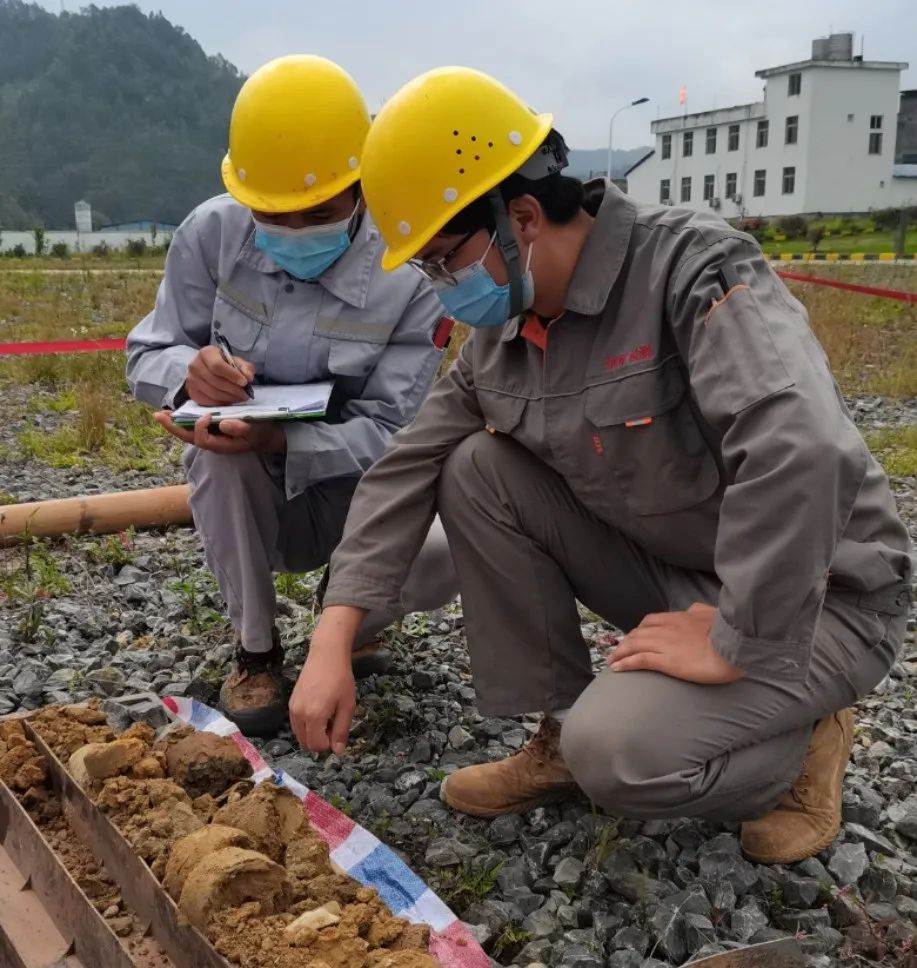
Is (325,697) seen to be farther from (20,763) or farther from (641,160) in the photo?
(641,160)

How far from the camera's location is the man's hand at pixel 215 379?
9.84ft

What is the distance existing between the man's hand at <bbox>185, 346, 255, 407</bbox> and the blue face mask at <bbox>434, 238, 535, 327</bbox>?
0.83m

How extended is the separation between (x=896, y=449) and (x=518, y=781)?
196 inches

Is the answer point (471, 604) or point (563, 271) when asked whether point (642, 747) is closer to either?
point (471, 604)

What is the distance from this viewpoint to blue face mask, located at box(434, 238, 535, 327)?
233 cm

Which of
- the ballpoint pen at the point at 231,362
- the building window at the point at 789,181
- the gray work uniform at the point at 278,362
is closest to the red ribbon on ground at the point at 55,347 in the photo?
the gray work uniform at the point at 278,362

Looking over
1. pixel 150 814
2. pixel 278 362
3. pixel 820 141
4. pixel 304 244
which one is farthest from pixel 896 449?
pixel 820 141

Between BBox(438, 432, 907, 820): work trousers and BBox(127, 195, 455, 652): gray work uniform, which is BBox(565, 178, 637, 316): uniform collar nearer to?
BBox(438, 432, 907, 820): work trousers

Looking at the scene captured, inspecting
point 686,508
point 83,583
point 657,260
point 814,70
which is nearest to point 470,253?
point 657,260

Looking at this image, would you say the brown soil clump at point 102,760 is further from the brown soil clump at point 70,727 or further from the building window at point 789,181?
the building window at point 789,181

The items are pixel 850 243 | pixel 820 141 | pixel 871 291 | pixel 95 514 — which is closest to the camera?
pixel 95 514

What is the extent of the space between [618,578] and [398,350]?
111cm

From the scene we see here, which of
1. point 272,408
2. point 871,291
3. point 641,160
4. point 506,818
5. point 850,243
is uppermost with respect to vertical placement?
point 641,160

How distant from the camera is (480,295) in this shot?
2.35m
